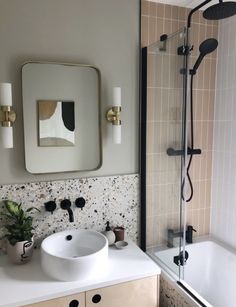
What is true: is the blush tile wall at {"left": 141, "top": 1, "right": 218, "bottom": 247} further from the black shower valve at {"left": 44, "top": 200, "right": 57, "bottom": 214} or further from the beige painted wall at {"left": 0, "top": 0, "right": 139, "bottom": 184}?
the black shower valve at {"left": 44, "top": 200, "right": 57, "bottom": 214}

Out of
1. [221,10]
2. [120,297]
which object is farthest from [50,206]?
[221,10]

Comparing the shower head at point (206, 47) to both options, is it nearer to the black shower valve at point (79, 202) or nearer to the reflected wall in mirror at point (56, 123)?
the reflected wall in mirror at point (56, 123)

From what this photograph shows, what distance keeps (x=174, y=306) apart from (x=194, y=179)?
1.02 m

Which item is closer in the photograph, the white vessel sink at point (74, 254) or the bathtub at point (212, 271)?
the white vessel sink at point (74, 254)

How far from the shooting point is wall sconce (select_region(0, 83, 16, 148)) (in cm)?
155

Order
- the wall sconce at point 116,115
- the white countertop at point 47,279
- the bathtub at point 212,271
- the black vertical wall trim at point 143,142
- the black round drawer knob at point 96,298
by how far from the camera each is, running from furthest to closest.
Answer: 1. the bathtub at point 212,271
2. the black vertical wall trim at point 143,142
3. the wall sconce at point 116,115
4. the black round drawer knob at point 96,298
5. the white countertop at point 47,279

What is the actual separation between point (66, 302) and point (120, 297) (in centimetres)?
30

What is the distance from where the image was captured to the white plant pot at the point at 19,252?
5.08ft

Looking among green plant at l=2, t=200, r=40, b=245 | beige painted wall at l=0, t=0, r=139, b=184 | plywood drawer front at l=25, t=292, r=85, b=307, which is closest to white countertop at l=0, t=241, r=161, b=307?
plywood drawer front at l=25, t=292, r=85, b=307

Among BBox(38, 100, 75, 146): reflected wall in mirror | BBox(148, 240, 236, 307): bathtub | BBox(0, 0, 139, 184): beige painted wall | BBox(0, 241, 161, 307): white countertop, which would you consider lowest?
BBox(148, 240, 236, 307): bathtub

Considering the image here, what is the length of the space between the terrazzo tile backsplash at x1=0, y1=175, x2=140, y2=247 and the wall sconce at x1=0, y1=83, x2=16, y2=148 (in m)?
0.29

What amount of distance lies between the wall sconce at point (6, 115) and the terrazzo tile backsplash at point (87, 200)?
11.6 inches

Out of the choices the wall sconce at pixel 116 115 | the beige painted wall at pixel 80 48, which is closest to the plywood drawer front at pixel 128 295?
the beige painted wall at pixel 80 48

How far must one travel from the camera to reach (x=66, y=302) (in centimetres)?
137
